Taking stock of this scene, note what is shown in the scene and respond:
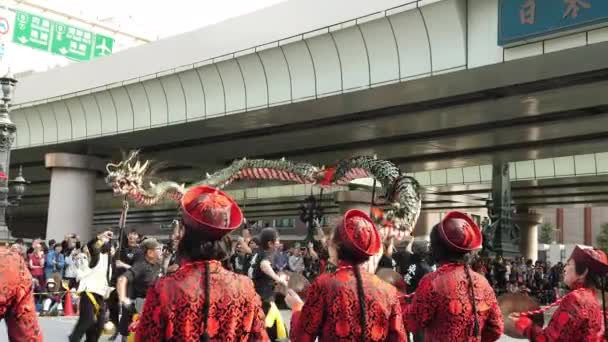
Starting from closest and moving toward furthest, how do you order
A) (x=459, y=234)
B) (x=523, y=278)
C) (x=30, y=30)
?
(x=459, y=234), (x=523, y=278), (x=30, y=30)

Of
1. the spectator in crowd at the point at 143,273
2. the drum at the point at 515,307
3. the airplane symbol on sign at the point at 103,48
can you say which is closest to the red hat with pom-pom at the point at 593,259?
the drum at the point at 515,307

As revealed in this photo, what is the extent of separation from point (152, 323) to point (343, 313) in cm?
121

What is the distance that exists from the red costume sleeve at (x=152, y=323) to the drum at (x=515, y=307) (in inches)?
104

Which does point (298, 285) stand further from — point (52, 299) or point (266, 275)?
point (52, 299)

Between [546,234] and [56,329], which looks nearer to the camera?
[56,329]

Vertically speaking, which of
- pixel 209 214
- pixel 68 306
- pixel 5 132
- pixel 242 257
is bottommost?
pixel 68 306

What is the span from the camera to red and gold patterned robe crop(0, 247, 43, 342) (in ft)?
10.6

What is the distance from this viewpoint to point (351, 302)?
4.22 m

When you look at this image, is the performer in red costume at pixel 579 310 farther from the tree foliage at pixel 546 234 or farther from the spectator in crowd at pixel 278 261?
the tree foliage at pixel 546 234

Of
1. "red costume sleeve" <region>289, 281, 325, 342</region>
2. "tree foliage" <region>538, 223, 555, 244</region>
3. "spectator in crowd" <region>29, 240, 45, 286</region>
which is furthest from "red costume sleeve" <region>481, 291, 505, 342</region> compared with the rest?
"tree foliage" <region>538, 223, 555, 244</region>

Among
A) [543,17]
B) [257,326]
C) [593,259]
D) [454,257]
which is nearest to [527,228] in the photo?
[543,17]

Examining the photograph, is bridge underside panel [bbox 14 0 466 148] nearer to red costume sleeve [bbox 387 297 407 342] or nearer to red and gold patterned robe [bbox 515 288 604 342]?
red and gold patterned robe [bbox 515 288 604 342]

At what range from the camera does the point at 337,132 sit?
857 inches

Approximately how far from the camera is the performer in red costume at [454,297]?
4758 mm
